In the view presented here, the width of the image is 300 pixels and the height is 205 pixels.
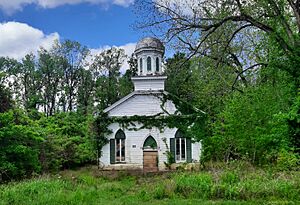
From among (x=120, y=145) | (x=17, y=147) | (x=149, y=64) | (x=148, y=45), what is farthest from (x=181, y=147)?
(x=17, y=147)

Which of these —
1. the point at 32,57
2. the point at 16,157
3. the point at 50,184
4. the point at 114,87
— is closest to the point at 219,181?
the point at 50,184

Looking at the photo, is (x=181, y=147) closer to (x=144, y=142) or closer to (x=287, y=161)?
(x=144, y=142)

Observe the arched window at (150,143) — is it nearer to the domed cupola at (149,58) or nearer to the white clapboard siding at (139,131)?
the white clapboard siding at (139,131)

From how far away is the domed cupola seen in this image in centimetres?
2758

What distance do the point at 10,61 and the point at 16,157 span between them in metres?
32.5

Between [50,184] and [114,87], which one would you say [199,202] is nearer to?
[50,184]

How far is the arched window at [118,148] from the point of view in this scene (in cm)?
2519

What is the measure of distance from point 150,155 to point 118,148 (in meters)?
2.19

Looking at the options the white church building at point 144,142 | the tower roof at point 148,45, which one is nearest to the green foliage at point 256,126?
the white church building at point 144,142

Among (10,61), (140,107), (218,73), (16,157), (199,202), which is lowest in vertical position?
(199,202)

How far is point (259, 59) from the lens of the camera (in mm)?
24109

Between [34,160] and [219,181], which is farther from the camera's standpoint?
[34,160]

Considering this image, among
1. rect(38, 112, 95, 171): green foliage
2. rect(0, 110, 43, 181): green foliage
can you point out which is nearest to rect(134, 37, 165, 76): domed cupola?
rect(38, 112, 95, 171): green foliage

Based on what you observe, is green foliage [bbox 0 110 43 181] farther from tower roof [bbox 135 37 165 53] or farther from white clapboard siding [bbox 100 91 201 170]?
tower roof [bbox 135 37 165 53]
